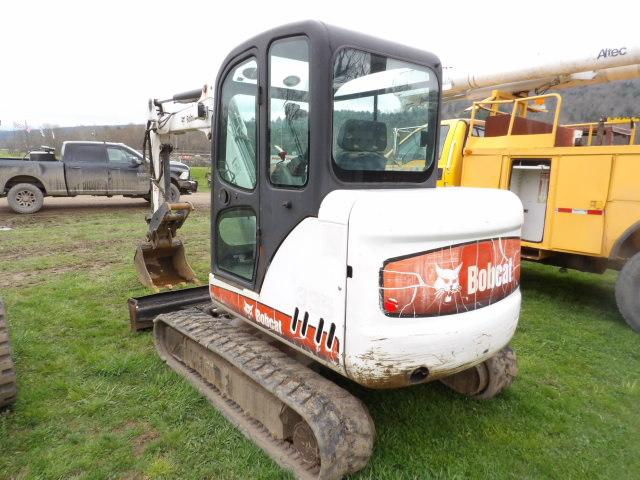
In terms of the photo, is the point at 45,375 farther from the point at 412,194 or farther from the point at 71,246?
the point at 71,246

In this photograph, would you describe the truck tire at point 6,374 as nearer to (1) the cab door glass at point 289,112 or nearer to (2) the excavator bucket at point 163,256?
(1) the cab door glass at point 289,112

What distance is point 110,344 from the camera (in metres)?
4.33

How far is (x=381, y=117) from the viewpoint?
9.05 feet

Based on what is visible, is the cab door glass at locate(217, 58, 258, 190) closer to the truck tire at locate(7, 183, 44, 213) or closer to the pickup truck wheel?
the pickup truck wheel

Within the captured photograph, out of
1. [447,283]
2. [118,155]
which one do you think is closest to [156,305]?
[447,283]

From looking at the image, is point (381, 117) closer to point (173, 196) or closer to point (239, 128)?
point (239, 128)

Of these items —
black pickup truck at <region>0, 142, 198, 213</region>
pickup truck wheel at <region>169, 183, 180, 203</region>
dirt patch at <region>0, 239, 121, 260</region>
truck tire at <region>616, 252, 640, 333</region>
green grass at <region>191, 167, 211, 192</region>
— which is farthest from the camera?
green grass at <region>191, 167, 211, 192</region>

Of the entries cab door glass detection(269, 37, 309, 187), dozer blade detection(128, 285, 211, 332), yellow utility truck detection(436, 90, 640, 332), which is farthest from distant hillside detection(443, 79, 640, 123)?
cab door glass detection(269, 37, 309, 187)

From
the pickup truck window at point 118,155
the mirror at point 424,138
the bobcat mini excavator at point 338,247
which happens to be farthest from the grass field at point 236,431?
the pickup truck window at point 118,155

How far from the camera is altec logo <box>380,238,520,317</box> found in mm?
2270

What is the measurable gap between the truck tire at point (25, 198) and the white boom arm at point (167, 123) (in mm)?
8407

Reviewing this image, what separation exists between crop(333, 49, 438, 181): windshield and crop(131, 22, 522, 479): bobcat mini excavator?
0.4 inches

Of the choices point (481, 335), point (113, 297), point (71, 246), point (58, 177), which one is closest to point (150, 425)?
point (481, 335)

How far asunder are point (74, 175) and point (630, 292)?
41.9ft
